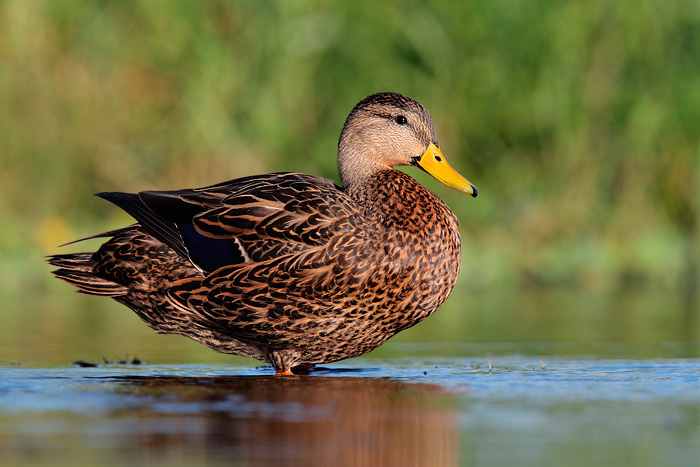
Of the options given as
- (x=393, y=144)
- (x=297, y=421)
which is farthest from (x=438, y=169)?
(x=297, y=421)

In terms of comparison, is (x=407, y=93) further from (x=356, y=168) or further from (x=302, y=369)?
(x=302, y=369)

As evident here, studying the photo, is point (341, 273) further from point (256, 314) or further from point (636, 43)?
point (636, 43)

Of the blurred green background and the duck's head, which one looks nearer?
the duck's head

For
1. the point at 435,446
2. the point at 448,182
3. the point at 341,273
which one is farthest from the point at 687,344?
the point at 435,446

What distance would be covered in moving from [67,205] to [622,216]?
5.02 m

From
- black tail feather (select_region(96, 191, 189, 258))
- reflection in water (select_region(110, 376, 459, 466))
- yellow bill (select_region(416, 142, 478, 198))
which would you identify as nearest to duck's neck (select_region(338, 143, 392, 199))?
yellow bill (select_region(416, 142, 478, 198))

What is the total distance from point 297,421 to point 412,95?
21.5ft

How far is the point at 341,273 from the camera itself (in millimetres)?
5293

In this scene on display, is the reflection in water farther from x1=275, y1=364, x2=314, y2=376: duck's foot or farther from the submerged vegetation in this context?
the submerged vegetation

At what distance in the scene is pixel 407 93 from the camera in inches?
398

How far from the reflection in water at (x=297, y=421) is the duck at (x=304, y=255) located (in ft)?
1.33

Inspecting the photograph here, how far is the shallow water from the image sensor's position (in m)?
3.40

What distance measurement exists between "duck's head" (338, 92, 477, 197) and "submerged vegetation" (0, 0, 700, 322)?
367cm

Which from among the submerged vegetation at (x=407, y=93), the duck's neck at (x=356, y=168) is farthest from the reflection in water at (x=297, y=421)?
the submerged vegetation at (x=407, y=93)
